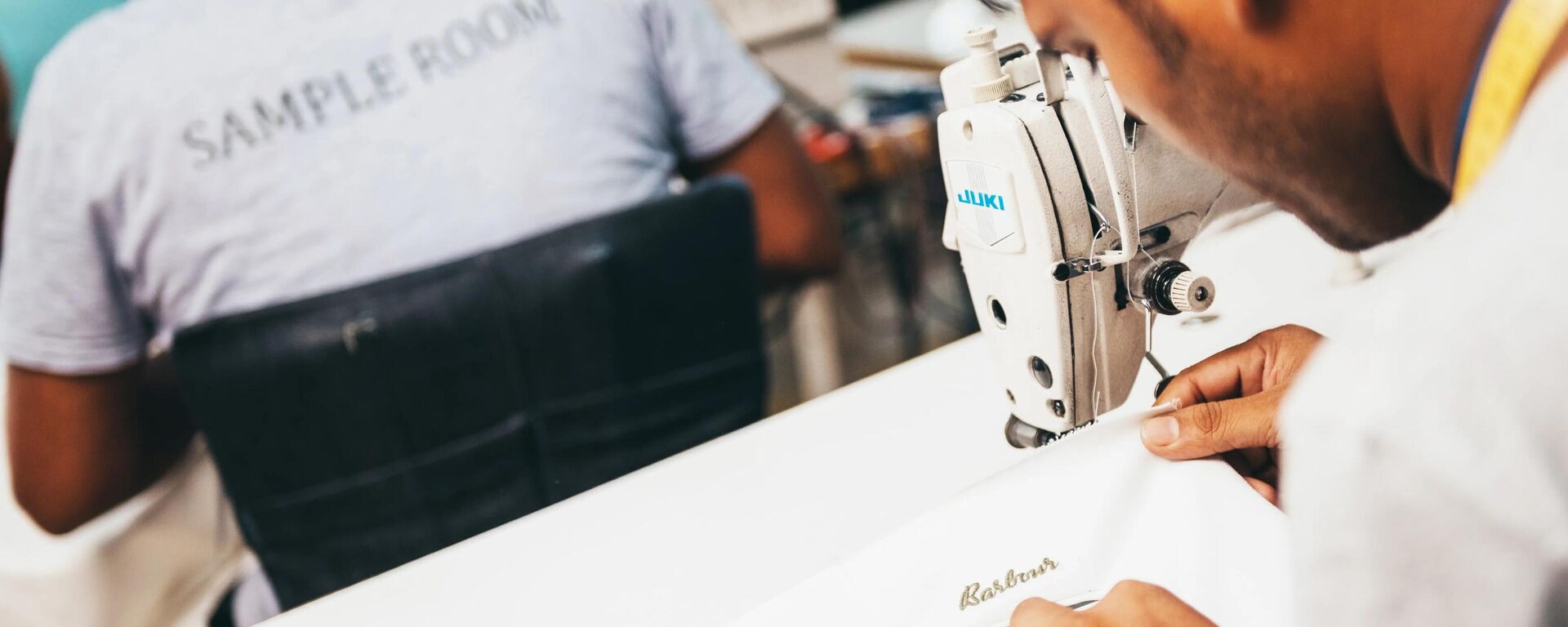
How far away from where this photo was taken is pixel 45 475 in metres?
0.95

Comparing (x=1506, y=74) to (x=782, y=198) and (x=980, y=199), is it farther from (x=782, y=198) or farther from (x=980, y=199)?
(x=782, y=198)

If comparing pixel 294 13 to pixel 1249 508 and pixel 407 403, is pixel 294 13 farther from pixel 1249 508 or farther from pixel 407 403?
pixel 1249 508

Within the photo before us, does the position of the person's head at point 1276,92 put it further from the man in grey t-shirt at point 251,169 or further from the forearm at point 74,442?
the forearm at point 74,442

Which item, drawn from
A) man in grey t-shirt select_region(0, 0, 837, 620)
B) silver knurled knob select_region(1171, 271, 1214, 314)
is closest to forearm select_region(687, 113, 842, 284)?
man in grey t-shirt select_region(0, 0, 837, 620)

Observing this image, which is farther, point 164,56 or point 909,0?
point 909,0

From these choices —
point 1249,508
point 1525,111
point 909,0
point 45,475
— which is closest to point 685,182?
point 45,475

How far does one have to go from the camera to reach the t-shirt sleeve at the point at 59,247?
880 millimetres

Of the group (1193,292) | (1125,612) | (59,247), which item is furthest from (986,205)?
(59,247)

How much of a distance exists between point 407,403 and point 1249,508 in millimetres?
665

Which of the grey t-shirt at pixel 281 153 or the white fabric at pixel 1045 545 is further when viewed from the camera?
the grey t-shirt at pixel 281 153

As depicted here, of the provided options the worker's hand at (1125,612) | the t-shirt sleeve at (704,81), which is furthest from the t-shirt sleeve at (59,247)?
the worker's hand at (1125,612)

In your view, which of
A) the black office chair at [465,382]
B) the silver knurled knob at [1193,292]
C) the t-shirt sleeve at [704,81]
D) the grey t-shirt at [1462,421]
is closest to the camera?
the grey t-shirt at [1462,421]

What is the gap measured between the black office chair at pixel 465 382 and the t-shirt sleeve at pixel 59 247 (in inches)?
9.2

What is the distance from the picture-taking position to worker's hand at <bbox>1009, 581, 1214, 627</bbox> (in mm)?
448
